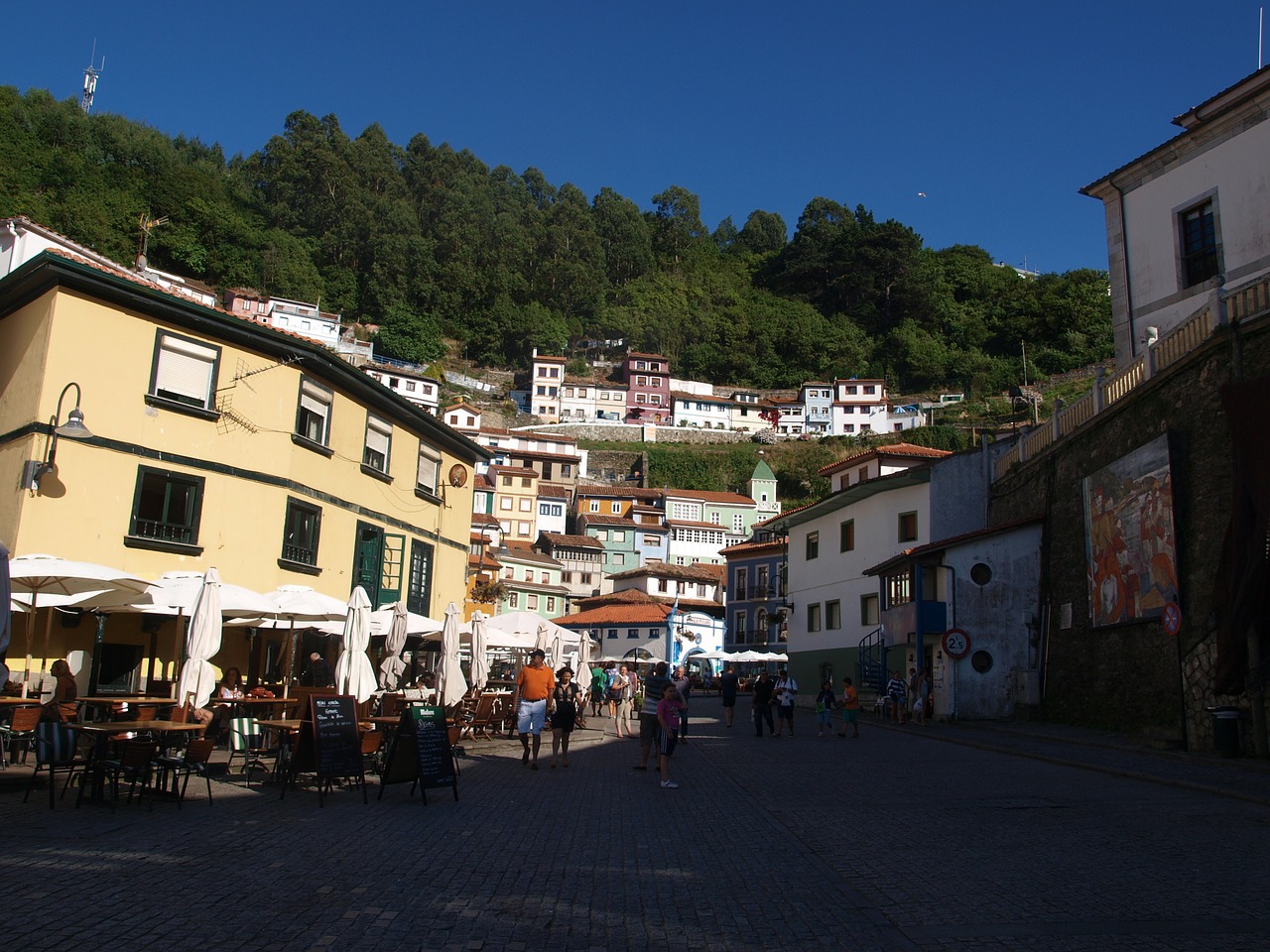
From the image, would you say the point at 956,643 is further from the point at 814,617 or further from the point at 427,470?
the point at 814,617

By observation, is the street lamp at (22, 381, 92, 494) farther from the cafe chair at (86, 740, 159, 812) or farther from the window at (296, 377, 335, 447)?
the cafe chair at (86, 740, 159, 812)

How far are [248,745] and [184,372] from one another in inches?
384

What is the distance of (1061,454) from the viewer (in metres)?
25.5

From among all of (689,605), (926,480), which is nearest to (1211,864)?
(926,480)

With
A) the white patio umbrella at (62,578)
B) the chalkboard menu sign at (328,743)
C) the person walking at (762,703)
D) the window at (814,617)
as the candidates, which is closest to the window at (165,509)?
the white patio umbrella at (62,578)

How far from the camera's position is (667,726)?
45.1 feet

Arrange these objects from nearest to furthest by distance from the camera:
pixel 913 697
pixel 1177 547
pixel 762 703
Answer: pixel 1177 547
pixel 762 703
pixel 913 697

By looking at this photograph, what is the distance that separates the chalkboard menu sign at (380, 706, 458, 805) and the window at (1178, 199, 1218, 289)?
21.4 m

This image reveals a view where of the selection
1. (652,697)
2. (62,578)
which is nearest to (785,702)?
(652,697)

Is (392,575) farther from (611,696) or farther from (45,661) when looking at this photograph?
(45,661)

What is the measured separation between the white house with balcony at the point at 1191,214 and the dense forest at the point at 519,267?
85898 millimetres

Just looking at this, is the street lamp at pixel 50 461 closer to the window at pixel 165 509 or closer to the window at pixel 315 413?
the window at pixel 165 509

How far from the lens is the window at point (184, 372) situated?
18719 millimetres

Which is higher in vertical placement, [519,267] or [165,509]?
[519,267]
